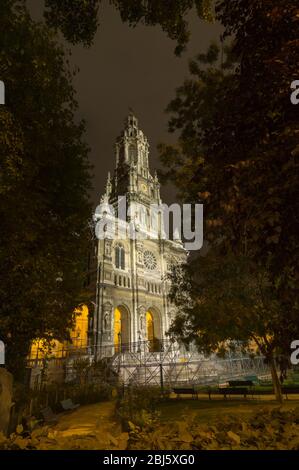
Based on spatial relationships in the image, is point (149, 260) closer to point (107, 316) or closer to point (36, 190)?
point (107, 316)

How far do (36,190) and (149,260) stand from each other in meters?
40.9

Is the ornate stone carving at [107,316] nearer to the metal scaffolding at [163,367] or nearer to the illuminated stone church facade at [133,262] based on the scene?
the illuminated stone church facade at [133,262]

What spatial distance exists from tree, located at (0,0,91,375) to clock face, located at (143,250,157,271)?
119ft

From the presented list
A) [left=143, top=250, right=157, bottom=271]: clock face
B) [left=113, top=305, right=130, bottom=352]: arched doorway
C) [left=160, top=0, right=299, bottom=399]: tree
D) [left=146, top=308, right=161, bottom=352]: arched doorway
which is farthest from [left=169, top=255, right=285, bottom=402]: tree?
[left=143, top=250, right=157, bottom=271]: clock face

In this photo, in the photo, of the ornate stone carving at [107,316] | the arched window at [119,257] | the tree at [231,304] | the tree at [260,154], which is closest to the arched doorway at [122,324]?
the ornate stone carving at [107,316]

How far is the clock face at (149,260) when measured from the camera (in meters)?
52.2

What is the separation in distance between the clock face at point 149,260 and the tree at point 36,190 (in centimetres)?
3642

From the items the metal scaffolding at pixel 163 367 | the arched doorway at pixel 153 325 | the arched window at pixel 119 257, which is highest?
the arched window at pixel 119 257

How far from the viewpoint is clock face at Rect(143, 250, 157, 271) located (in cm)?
5219

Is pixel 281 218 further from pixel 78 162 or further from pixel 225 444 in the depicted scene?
pixel 78 162

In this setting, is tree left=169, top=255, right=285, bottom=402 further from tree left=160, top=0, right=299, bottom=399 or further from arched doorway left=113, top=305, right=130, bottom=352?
arched doorway left=113, top=305, right=130, bottom=352

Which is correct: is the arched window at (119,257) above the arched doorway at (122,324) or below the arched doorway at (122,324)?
above

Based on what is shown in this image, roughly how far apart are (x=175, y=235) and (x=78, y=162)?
48.1m

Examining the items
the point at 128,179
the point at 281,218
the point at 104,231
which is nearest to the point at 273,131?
the point at 281,218
